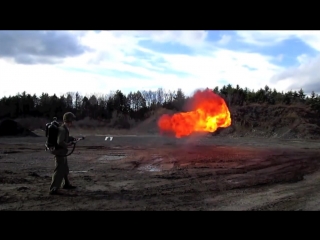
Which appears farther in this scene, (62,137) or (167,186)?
(167,186)

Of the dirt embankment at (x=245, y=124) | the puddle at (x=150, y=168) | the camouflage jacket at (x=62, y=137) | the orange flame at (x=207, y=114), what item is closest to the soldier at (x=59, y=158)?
the camouflage jacket at (x=62, y=137)

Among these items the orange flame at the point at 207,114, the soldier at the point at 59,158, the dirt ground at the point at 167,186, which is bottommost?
the dirt ground at the point at 167,186

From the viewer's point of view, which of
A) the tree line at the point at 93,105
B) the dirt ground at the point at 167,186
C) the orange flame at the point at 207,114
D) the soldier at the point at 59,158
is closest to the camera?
the dirt ground at the point at 167,186

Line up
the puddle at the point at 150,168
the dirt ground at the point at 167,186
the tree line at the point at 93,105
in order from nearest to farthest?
the dirt ground at the point at 167,186, the puddle at the point at 150,168, the tree line at the point at 93,105

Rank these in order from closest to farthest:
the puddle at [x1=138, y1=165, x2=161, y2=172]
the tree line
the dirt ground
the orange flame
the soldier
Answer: the dirt ground < the soldier < the puddle at [x1=138, y1=165, x2=161, y2=172] < the orange flame < the tree line

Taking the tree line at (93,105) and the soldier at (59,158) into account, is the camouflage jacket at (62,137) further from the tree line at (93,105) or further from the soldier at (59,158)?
the tree line at (93,105)

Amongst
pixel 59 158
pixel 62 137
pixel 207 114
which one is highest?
pixel 207 114

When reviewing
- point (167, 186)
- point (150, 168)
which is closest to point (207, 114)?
point (150, 168)

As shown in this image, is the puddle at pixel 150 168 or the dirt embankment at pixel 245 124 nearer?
the puddle at pixel 150 168

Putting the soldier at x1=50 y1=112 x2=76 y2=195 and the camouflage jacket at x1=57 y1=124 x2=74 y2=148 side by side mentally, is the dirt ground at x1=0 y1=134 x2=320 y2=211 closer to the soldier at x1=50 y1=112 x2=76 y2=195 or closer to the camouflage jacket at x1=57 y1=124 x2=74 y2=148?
the soldier at x1=50 y1=112 x2=76 y2=195

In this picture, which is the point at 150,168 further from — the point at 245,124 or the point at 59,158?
the point at 245,124

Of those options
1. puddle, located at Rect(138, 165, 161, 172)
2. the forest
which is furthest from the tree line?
puddle, located at Rect(138, 165, 161, 172)
